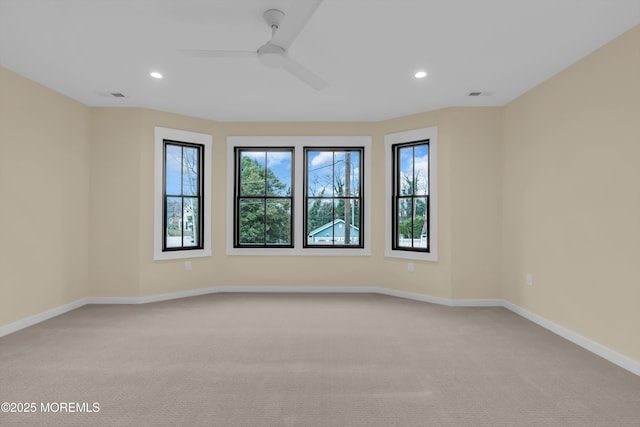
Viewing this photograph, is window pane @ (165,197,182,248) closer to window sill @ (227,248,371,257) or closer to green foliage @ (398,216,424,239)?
window sill @ (227,248,371,257)

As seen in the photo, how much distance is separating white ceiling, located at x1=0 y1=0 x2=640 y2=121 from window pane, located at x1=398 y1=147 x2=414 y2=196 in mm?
856

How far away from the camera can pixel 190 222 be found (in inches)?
205

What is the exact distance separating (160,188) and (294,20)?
3.49 m

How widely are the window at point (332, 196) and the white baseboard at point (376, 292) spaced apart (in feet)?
2.46

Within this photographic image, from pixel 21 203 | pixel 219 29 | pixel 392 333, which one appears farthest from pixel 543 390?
pixel 21 203

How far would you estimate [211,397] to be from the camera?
228 centimetres

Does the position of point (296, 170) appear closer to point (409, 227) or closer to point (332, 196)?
point (332, 196)

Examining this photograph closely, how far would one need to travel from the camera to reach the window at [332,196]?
5445 millimetres

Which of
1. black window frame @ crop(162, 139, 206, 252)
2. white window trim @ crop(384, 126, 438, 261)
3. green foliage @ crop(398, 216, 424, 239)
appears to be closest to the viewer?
white window trim @ crop(384, 126, 438, 261)

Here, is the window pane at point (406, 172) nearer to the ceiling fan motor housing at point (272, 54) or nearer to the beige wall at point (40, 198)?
the ceiling fan motor housing at point (272, 54)

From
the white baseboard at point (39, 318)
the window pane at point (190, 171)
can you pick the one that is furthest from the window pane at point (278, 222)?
the white baseboard at point (39, 318)

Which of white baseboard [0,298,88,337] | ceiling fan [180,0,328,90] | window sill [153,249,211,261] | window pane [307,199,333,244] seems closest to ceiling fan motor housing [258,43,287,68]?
ceiling fan [180,0,328,90]

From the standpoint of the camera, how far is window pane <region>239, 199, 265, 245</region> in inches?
214

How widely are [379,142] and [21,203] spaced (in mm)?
4521
